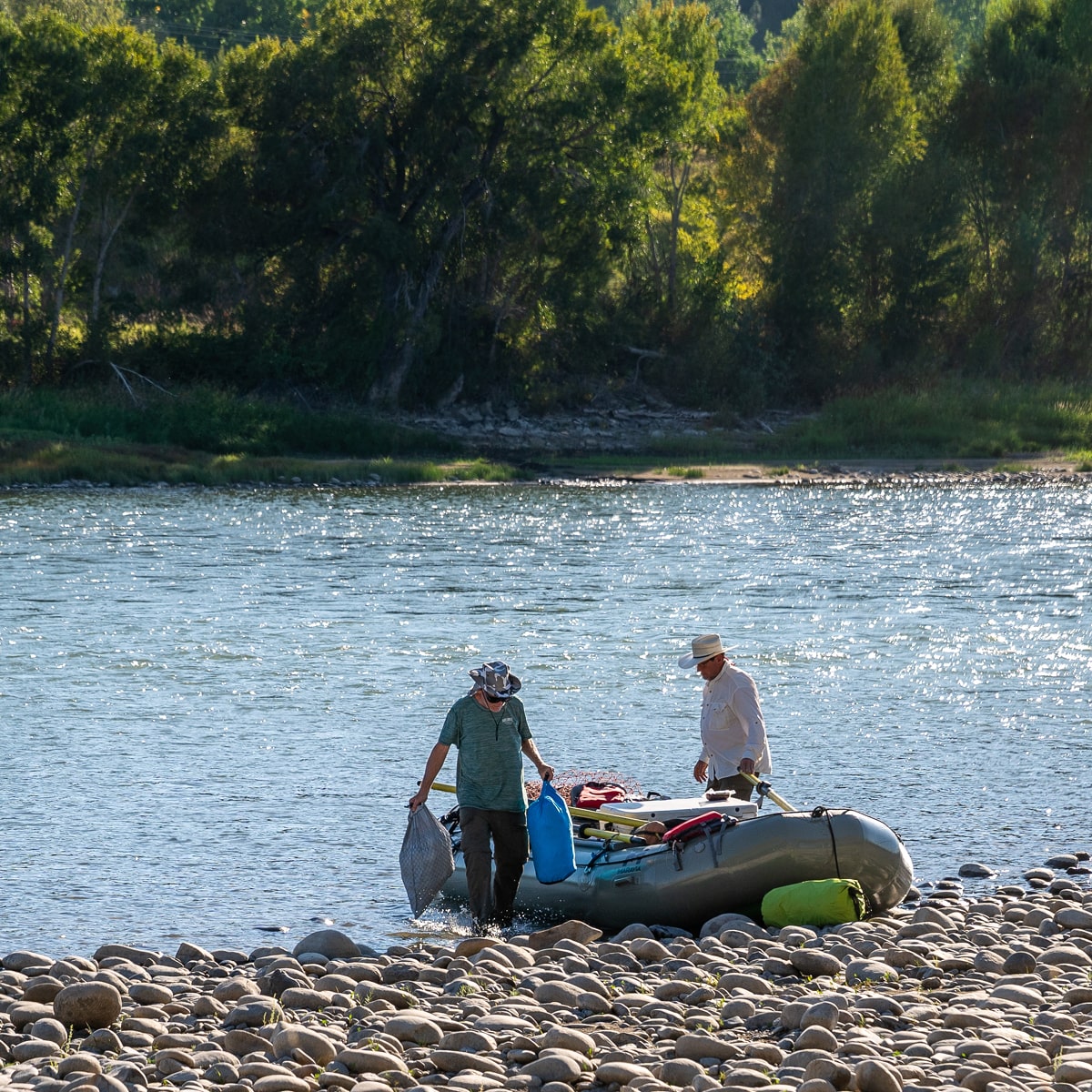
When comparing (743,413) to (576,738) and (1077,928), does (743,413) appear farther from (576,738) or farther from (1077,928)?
(1077,928)

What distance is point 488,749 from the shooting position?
10164 millimetres

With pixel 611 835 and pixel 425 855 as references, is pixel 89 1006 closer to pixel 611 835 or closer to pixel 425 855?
pixel 425 855

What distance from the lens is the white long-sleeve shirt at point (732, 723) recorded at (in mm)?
11172

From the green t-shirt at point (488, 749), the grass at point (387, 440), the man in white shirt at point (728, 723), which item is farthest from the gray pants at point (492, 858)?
the grass at point (387, 440)

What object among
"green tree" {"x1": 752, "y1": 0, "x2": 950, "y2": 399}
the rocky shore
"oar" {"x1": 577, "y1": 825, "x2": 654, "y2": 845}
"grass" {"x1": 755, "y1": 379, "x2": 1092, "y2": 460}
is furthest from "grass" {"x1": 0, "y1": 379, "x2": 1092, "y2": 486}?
the rocky shore

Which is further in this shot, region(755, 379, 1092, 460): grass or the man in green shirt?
region(755, 379, 1092, 460): grass

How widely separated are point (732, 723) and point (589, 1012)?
3.47m

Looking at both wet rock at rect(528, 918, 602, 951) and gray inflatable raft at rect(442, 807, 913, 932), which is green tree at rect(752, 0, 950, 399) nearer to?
gray inflatable raft at rect(442, 807, 913, 932)

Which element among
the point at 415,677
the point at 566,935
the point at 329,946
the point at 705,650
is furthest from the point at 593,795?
the point at 415,677

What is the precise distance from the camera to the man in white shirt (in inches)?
439

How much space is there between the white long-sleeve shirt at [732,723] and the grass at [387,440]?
121 ft

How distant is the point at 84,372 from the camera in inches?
2051

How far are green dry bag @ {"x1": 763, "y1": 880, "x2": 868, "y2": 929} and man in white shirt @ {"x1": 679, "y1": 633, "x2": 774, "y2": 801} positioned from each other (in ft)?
3.58

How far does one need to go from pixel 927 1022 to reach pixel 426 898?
4.03m
